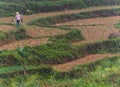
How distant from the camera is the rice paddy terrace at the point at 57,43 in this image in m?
14.0

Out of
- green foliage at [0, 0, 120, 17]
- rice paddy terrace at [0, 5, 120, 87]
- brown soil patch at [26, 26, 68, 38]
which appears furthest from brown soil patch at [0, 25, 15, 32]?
green foliage at [0, 0, 120, 17]

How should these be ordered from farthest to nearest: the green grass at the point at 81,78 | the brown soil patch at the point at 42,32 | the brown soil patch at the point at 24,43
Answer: the brown soil patch at the point at 42,32
the brown soil patch at the point at 24,43
the green grass at the point at 81,78

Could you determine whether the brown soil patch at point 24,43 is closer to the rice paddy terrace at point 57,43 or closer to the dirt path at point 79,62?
the rice paddy terrace at point 57,43

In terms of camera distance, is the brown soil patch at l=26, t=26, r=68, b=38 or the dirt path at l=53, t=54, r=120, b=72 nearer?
the dirt path at l=53, t=54, r=120, b=72

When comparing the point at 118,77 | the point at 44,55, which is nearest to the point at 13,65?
the point at 44,55

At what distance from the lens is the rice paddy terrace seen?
14.0 m

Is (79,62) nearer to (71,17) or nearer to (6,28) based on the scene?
(6,28)

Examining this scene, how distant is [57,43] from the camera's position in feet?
53.7

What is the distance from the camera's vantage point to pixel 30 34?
17719mm

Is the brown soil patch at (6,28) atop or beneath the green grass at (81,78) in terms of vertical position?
atop

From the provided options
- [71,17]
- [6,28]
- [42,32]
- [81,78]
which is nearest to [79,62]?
[81,78]

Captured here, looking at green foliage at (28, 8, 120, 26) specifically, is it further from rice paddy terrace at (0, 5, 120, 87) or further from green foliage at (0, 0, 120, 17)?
green foliage at (0, 0, 120, 17)

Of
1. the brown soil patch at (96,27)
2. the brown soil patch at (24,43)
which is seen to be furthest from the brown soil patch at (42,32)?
the brown soil patch at (96,27)

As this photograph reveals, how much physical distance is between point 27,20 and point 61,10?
4.49 metres
